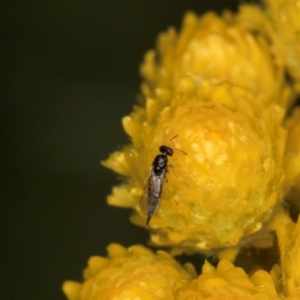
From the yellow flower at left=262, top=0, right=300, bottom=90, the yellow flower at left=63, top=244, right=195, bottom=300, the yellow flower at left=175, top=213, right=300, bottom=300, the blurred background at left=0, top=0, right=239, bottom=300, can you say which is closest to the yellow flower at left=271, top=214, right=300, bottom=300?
the yellow flower at left=175, top=213, right=300, bottom=300

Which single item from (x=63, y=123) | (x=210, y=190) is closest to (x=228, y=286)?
(x=210, y=190)

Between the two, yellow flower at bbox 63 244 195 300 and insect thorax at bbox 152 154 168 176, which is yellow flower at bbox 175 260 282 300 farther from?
insect thorax at bbox 152 154 168 176

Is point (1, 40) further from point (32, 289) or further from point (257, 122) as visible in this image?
point (257, 122)

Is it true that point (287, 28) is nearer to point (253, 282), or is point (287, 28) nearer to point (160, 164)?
point (160, 164)

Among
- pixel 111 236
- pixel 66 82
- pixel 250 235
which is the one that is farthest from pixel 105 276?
pixel 66 82

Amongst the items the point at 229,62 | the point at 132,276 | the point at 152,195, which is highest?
the point at 229,62
